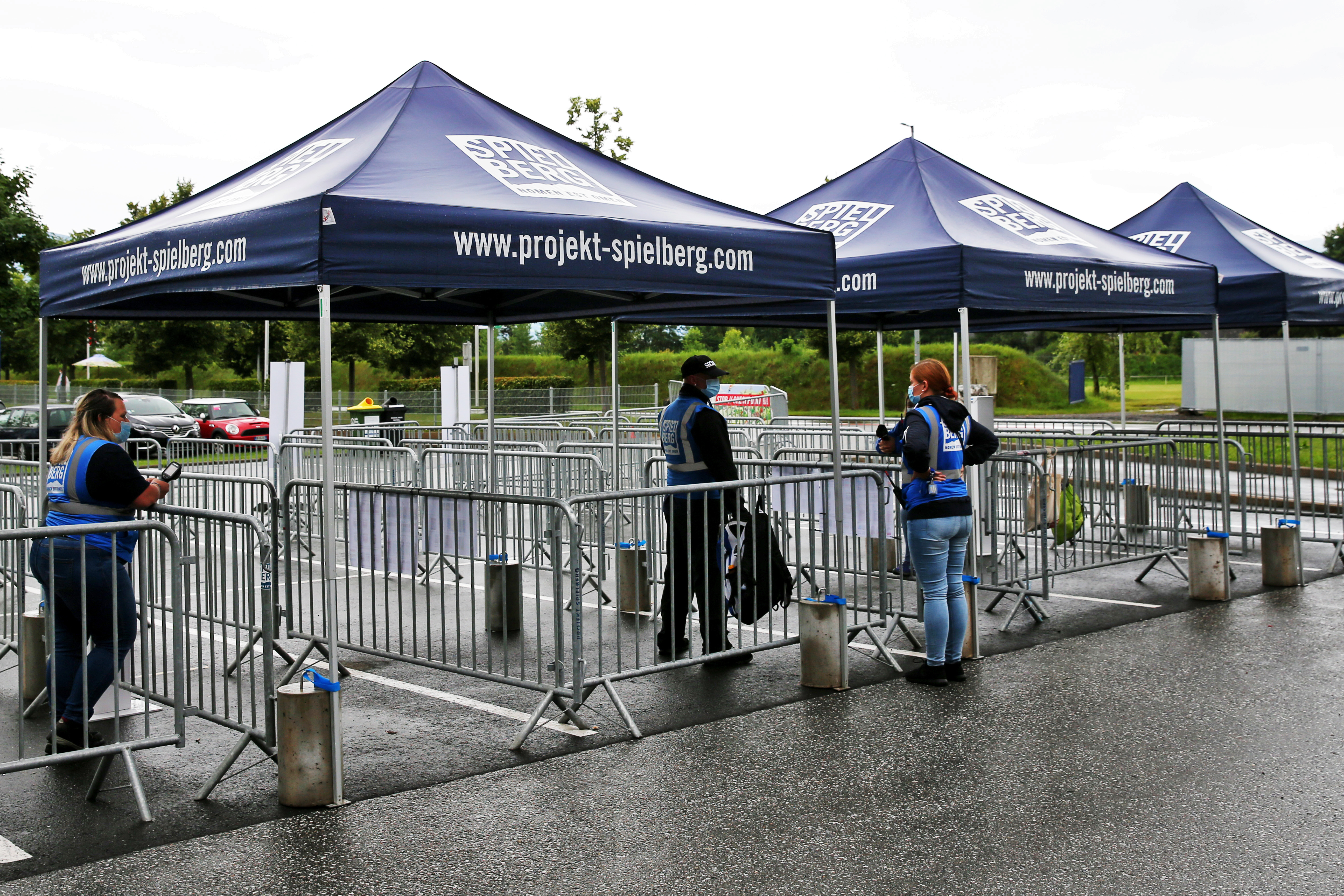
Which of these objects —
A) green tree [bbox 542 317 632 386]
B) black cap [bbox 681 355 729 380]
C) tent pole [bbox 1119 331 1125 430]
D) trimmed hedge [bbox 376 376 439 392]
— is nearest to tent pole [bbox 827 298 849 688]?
black cap [bbox 681 355 729 380]

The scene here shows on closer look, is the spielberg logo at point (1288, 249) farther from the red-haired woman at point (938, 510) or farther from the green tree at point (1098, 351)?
the green tree at point (1098, 351)

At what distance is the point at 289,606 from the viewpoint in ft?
22.3

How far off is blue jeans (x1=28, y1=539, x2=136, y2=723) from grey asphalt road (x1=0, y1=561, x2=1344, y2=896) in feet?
4.06

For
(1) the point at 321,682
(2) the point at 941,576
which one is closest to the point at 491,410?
(2) the point at 941,576

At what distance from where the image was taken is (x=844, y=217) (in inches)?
398

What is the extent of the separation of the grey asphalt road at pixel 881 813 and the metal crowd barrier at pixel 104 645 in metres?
0.66

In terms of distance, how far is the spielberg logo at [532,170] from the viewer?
676 centimetres

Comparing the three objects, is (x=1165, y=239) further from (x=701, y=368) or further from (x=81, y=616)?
(x=81, y=616)

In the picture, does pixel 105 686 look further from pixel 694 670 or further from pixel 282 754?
pixel 694 670

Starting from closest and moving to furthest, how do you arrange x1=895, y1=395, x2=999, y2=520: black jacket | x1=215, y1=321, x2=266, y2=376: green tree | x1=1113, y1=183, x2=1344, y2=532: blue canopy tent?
x1=895, y1=395, x2=999, y2=520: black jacket, x1=1113, y1=183, x2=1344, y2=532: blue canopy tent, x1=215, y1=321, x2=266, y2=376: green tree

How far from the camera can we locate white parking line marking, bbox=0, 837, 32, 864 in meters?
4.70

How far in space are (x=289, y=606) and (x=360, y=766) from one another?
1.28m

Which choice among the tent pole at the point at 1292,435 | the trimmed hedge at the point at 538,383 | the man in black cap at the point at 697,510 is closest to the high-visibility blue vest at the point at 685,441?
the man in black cap at the point at 697,510

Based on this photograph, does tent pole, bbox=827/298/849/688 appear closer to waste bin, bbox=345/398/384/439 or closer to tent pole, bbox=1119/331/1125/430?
tent pole, bbox=1119/331/1125/430
